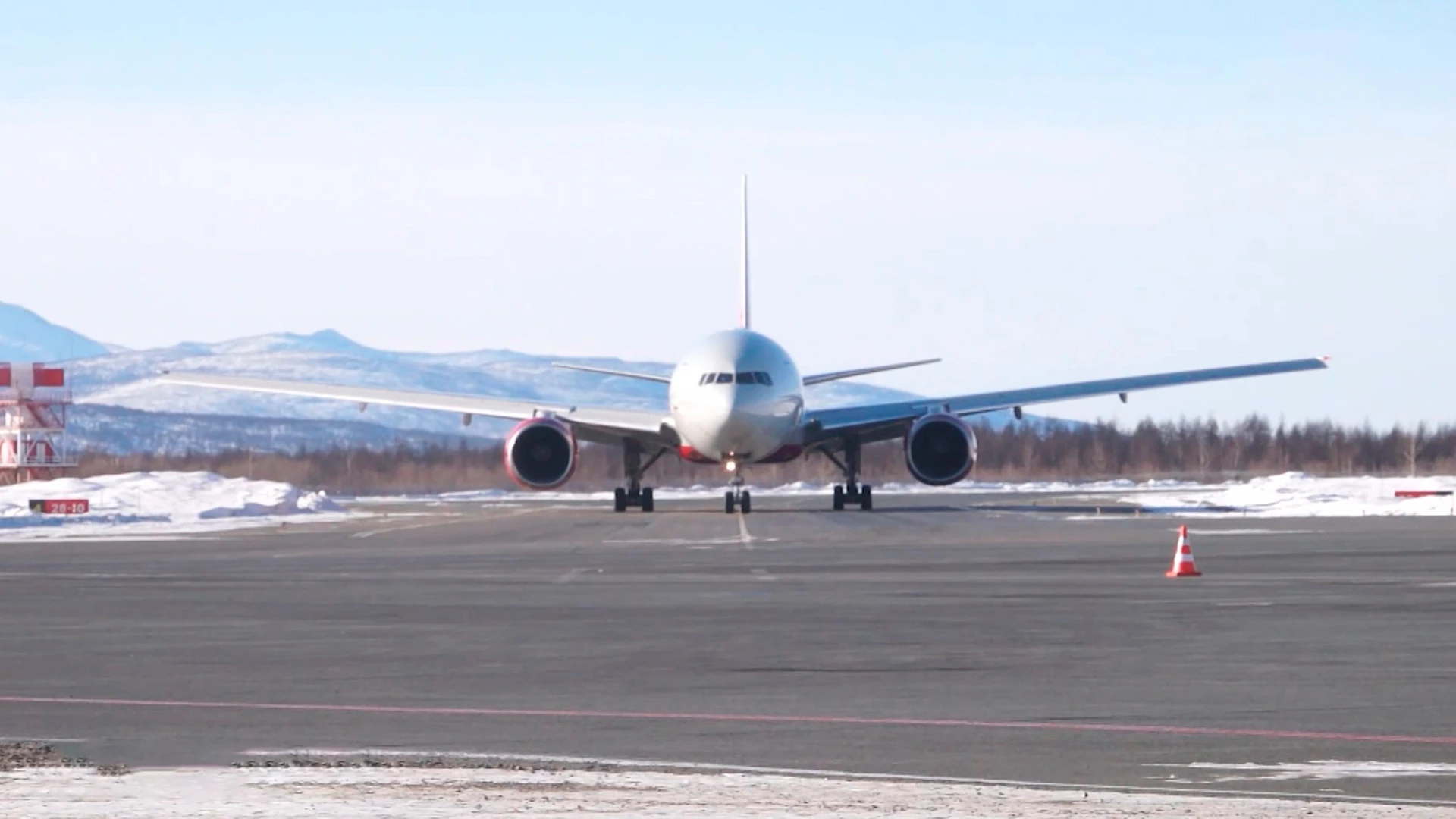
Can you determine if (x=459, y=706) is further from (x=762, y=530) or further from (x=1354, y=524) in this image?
(x=1354, y=524)

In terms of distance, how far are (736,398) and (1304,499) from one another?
46.9ft

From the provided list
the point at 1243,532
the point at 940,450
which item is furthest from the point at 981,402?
the point at 1243,532

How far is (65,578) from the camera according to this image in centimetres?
2241

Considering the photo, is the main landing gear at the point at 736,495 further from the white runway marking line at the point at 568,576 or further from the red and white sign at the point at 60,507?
the white runway marking line at the point at 568,576

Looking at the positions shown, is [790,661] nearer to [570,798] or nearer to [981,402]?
[570,798]

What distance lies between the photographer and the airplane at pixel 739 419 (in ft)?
135

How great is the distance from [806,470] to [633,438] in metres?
43.3

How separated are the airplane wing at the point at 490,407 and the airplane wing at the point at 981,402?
11.2 ft

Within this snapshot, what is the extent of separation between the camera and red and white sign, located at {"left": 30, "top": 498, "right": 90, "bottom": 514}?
44.2m

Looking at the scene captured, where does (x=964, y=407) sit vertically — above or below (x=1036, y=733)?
above

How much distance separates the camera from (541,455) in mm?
44062

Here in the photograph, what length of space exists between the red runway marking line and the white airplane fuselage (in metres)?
29.8

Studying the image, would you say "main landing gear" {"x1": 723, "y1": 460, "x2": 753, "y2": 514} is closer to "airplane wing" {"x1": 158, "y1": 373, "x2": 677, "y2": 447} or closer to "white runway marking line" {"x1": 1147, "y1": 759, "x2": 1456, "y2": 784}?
"airplane wing" {"x1": 158, "y1": 373, "x2": 677, "y2": 447}

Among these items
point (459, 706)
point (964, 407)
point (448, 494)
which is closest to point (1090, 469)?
point (448, 494)
